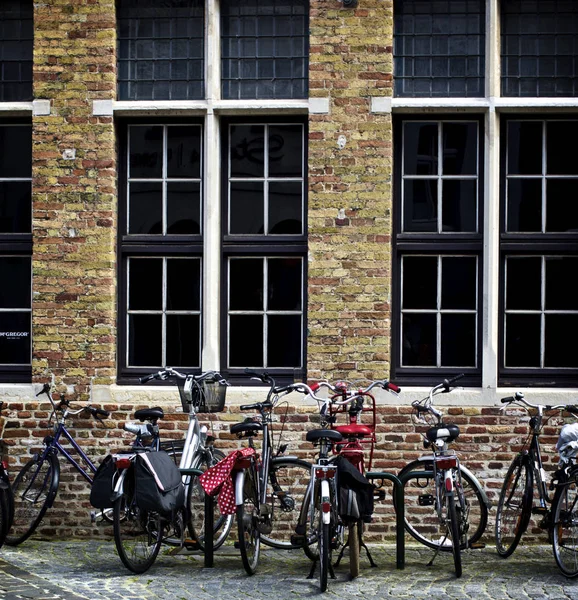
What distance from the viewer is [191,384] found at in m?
8.25

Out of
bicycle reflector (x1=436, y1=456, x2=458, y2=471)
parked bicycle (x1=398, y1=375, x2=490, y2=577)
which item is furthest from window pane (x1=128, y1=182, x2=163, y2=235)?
bicycle reflector (x1=436, y1=456, x2=458, y2=471)

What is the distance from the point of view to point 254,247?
9.20 metres

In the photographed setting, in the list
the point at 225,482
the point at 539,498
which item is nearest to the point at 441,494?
the point at 539,498

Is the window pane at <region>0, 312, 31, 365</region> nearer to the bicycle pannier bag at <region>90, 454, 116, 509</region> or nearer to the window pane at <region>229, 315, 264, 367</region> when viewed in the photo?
the window pane at <region>229, 315, 264, 367</region>

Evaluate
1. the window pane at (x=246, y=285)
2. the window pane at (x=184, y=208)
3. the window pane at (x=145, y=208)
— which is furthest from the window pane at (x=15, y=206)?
the window pane at (x=246, y=285)

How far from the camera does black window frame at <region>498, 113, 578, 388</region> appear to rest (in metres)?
9.02

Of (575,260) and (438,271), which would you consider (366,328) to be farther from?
(575,260)

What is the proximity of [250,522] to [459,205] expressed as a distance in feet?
10.1

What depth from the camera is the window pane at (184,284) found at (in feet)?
30.4

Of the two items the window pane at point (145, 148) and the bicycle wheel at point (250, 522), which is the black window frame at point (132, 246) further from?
the bicycle wheel at point (250, 522)

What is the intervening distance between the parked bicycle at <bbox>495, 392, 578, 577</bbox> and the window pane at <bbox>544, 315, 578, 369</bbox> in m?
0.42

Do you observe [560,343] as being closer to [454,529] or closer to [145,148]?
[454,529]

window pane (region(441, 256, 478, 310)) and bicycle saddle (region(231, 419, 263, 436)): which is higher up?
window pane (region(441, 256, 478, 310))

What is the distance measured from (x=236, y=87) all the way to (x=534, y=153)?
7.88ft
